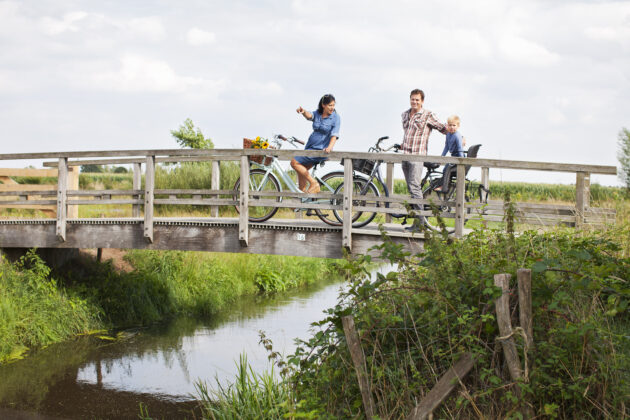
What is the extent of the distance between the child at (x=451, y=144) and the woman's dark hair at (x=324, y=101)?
1.66 metres

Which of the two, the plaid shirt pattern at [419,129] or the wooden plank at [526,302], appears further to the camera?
the plaid shirt pattern at [419,129]

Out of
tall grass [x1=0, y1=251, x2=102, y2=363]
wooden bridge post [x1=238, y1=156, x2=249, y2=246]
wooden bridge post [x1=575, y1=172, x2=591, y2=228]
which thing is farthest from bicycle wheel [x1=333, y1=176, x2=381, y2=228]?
tall grass [x1=0, y1=251, x2=102, y2=363]

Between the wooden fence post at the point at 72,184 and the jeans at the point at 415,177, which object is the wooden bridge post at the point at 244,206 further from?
the wooden fence post at the point at 72,184

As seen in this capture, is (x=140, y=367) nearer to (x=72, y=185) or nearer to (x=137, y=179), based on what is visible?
(x=137, y=179)

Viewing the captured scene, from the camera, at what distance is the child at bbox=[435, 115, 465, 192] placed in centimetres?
888

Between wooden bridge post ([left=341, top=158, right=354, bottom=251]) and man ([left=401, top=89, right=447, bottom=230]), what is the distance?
0.76 metres

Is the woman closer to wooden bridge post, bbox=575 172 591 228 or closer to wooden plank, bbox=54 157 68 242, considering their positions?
wooden bridge post, bbox=575 172 591 228

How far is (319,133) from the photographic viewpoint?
9172mm

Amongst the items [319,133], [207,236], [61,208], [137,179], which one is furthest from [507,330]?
[137,179]

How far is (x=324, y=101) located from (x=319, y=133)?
46 cm

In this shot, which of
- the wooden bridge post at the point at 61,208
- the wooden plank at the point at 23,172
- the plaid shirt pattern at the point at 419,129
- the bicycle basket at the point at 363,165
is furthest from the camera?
the wooden plank at the point at 23,172

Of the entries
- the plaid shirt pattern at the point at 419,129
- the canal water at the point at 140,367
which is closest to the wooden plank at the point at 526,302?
the canal water at the point at 140,367

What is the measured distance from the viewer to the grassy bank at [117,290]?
1069 cm

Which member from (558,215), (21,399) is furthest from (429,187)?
(21,399)
